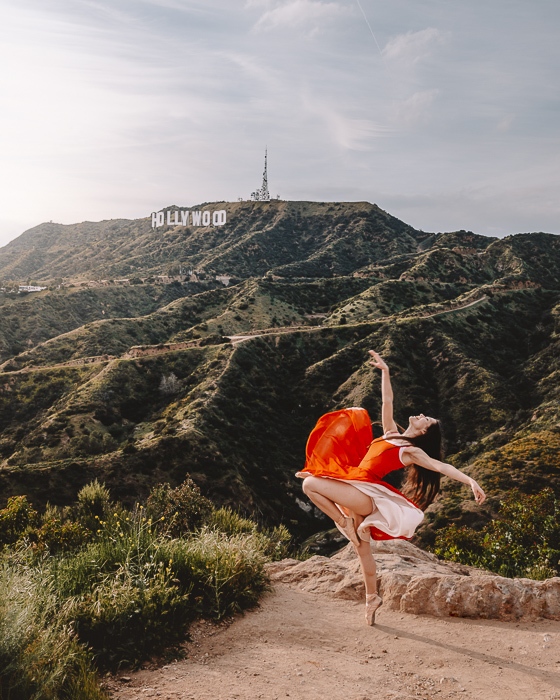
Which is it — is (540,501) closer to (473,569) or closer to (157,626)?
(473,569)

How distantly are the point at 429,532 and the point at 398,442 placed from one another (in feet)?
76.5

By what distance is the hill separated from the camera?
3769 cm

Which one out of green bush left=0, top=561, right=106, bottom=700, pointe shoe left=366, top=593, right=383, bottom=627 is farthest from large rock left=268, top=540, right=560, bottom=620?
green bush left=0, top=561, right=106, bottom=700

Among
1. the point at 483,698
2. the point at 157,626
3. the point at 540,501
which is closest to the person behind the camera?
the point at 483,698

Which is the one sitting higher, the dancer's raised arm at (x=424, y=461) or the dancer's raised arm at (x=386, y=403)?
the dancer's raised arm at (x=386, y=403)

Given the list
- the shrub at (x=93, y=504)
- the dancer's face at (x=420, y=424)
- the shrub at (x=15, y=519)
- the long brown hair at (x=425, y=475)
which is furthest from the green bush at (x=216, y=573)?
the shrub at (x=15, y=519)

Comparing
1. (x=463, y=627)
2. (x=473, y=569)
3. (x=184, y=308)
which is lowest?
(x=473, y=569)

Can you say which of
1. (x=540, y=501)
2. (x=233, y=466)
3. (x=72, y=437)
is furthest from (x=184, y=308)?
(x=540, y=501)

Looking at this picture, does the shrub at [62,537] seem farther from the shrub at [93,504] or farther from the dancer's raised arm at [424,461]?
the dancer's raised arm at [424,461]

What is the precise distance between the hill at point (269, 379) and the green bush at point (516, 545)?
15385 mm

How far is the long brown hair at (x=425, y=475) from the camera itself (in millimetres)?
5832

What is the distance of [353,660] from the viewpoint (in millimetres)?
5211

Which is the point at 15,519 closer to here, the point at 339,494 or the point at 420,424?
the point at 339,494

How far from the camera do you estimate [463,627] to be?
19.9 ft
